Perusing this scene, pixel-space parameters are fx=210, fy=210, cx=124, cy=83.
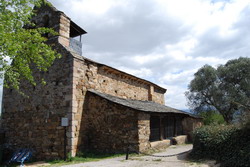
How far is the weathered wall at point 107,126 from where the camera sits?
35.0 feet

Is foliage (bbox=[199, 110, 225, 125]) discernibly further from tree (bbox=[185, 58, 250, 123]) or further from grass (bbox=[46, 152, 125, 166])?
grass (bbox=[46, 152, 125, 166])

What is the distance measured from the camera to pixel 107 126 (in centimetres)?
1138

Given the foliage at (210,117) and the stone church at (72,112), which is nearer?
the stone church at (72,112)

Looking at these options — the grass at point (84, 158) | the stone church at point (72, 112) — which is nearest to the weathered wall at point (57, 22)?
the stone church at point (72, 112)

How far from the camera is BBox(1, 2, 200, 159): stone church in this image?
10844mm

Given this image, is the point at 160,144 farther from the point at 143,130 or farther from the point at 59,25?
the point at 59,25

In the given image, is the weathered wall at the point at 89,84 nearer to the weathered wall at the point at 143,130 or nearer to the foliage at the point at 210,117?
the weathered wall at the point at 143,130

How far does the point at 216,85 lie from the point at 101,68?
1712 cm

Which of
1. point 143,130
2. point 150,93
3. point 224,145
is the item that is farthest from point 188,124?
point 224,145

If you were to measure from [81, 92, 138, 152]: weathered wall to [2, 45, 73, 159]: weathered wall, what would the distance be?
4.48 ft

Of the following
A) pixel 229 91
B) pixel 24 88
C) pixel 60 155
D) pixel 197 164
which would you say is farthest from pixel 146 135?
pixel 229 91

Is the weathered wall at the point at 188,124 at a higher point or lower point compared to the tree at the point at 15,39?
lower

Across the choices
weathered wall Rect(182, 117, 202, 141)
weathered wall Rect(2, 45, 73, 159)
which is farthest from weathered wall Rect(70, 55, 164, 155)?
weathered wall Rect(182, 117, 202, 141)

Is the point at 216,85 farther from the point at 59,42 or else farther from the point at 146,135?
the point at 59,42
